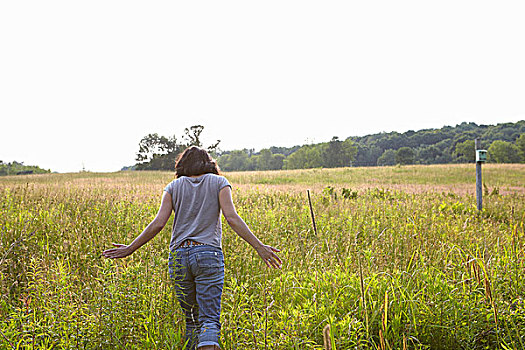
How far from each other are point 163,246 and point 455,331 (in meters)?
4.10

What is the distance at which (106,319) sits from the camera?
9.08 ft

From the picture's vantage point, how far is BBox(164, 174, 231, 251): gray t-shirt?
3.22m

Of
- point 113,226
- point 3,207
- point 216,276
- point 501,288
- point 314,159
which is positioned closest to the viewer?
point 216,276

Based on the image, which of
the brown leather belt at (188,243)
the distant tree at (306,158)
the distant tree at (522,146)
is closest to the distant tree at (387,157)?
the distant tree at (306,158)

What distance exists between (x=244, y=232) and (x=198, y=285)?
23.7 inches

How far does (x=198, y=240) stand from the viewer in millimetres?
3180

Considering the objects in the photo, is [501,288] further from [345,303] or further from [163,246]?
[163,246]

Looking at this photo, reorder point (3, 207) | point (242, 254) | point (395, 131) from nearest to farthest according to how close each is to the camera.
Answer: point (242, 254)
point (3, 207)
point (395, 131)

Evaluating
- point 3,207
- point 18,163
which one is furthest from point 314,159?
point 3,207

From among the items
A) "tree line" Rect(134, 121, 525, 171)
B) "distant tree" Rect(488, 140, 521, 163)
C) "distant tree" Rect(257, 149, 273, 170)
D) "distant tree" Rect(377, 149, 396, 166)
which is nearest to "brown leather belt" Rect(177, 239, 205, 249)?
"tree line" Rect(134, 121, 525, 171)

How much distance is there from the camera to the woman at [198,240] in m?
3.04

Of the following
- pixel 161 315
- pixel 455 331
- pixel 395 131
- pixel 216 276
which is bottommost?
pixel 455 331

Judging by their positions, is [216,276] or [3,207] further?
[3,207]

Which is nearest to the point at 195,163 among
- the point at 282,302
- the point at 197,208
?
the point at 197,208
